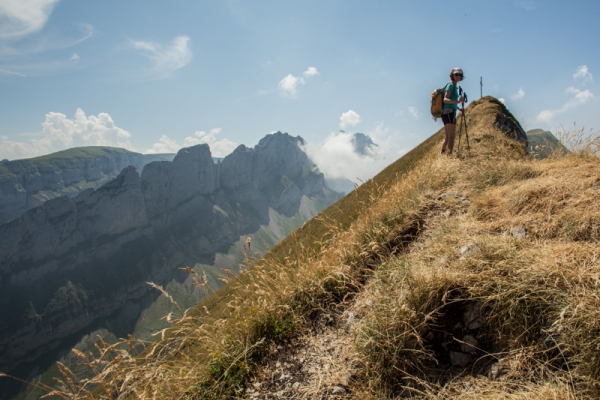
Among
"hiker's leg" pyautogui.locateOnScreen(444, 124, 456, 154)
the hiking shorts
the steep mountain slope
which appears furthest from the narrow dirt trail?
the hiking shorts

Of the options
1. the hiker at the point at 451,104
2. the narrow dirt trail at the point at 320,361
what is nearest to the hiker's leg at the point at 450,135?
the hiker at the point at 451,104

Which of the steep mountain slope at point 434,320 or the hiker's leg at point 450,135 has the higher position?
the hiker's leg at point 450,135

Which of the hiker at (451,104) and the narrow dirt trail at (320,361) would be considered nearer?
the narrow dirt trail at (320,361)

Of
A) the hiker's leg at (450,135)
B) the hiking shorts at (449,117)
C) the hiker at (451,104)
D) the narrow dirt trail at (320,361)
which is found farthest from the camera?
the hiker's leg at (450,135)

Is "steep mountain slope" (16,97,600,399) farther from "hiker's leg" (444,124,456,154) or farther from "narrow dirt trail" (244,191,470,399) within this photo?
"hiker's leg" (444,124,456,154)

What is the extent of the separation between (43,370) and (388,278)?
235280 mm

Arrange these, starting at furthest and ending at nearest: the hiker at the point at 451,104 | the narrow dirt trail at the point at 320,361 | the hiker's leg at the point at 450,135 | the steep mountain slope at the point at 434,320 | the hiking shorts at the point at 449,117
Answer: the hiker's leg at the point at 450,135 < the hiking shorts at the point at 449,117 < the hiker at the point at 451,104 < the narrow dirt trail at the point at 320,361 < the steep mountain slope at the point at 434,320

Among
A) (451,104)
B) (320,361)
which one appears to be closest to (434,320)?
(320,361)

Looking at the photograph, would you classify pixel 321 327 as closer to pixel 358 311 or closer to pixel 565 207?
pixel 358 311

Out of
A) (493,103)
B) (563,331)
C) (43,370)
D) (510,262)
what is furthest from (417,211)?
(43,370)

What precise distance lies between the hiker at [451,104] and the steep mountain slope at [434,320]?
5.87 metres

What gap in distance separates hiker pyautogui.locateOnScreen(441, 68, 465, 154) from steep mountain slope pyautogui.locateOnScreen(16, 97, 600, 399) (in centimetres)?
587

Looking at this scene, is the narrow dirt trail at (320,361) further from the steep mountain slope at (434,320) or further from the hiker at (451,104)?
the hiker at (451,104)

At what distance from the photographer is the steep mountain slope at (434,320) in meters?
2.87
